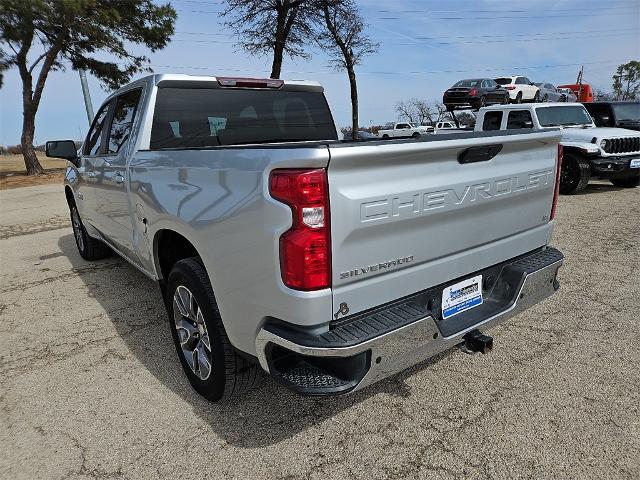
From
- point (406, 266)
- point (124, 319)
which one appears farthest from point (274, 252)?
point (124, 319)

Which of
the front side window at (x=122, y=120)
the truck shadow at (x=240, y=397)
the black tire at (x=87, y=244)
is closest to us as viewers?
the truck shadow at (x=240, y=397)

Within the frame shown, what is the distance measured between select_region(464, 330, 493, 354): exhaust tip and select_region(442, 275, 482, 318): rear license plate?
0.45 feet

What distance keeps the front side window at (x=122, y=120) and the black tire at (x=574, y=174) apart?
29.3 feet

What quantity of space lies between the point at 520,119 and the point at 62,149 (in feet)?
30.7

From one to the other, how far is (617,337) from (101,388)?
363 cm

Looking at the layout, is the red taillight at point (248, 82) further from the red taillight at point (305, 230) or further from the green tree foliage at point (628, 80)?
the green tree foliage at point (628, 80)

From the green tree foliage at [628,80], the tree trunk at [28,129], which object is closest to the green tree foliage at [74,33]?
the tree trunk at [28,129]

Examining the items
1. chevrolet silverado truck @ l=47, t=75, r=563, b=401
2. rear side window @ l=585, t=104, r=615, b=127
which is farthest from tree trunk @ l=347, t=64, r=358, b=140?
chevrolet silverado truck @ l=47, t=75, r=563, b=401

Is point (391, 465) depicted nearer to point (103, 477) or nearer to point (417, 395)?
point (417, 395)

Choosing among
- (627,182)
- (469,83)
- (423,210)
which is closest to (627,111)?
(627,182)

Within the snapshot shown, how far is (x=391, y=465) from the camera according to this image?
2.14 meters

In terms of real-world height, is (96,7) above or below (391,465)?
above

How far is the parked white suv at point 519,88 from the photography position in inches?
803

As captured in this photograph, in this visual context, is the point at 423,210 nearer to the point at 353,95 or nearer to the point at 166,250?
the point at 166,250
